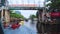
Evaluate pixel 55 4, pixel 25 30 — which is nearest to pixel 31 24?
pixel 25 30

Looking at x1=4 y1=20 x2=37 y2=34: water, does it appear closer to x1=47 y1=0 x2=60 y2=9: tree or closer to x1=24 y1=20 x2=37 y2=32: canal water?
x1=24 y1=20 x2=37 y2=32: canal water

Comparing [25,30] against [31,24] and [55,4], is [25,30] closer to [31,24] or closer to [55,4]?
[31,24]

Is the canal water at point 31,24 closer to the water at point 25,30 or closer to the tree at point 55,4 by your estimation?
the water at point 25,30

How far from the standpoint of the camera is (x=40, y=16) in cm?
197

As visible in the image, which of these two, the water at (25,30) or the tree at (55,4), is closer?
the water at (25,30)

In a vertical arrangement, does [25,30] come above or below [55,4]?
below

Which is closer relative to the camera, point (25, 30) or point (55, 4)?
point (25, 30)

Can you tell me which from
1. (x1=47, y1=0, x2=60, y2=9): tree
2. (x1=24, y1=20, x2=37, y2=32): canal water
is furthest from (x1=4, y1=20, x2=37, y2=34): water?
(x1=47, y1=0, x2=60, y2=9): tree

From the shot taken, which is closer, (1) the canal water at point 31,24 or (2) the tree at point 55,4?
(1) the canal water at point 31,24

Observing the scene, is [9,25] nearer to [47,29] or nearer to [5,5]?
[5,5]

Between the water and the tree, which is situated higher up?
the tree

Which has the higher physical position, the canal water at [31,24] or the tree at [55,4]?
the tree at [55,4]

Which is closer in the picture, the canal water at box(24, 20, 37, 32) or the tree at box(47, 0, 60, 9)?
the canal water at box(24, 20, 37, 32)

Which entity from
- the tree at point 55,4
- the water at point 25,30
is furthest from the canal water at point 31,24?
the tree at point 55,4
